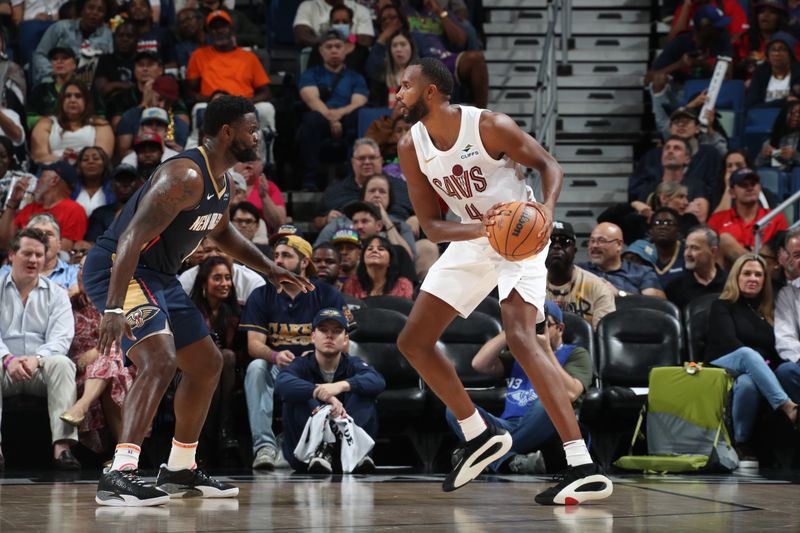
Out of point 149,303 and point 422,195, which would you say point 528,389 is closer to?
point 422,195

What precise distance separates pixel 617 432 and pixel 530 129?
16.6 ft

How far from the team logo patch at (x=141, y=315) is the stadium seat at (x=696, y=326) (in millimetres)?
4636

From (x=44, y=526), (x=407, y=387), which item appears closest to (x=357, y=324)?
(x=407, y=387)

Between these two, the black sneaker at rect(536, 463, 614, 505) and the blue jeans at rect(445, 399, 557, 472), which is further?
the blue jeans at rect(445, 399, 557, 472)

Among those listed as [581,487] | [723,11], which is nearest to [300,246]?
[581,487]

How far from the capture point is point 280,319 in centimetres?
809

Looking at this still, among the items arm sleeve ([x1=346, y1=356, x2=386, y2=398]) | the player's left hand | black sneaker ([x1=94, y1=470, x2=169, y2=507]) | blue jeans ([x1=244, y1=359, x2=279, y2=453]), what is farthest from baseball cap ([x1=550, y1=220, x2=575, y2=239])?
black sneaker ([x1=94, y1=470, x2=169, y2=507])

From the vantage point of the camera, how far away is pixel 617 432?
26.5ft

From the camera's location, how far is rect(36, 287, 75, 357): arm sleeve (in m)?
7.82

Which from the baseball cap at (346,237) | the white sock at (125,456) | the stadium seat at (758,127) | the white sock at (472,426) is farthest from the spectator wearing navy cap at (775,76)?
the white sock at (125,456)

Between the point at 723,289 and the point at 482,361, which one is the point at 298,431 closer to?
the point at 482,361

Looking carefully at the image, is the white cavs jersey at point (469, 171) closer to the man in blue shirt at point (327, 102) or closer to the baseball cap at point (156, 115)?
the baseball cap at point (156, 115)

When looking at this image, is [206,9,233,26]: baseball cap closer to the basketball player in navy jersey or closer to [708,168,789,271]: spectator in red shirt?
[708,168,789,271]: spectator in red shirt

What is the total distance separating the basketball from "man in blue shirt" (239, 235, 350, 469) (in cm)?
313
